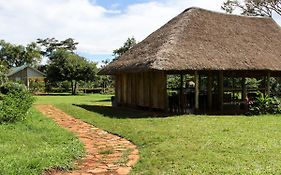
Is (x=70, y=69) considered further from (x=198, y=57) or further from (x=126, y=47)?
(x=198, y=57)

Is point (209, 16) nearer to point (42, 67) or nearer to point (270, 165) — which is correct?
point (270, 165)

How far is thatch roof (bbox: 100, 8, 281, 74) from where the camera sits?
15.7m

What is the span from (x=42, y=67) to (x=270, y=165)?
6551cm

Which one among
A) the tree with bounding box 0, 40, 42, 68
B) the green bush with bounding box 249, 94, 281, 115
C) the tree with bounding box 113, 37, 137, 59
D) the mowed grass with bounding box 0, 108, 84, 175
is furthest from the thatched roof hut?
the tree with bounding box 0, 40, 42, 68

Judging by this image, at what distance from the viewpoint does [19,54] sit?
6619 centimetres

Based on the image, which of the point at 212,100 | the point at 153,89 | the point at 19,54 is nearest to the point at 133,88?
the point at 153,89

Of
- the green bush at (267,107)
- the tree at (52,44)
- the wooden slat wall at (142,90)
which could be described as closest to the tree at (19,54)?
the tree at (52,44)

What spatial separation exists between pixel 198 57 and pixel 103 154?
9.24 metres

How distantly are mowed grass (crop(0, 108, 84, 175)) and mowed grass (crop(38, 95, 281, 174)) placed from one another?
1270mm

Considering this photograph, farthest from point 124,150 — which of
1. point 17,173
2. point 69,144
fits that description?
point 17,173

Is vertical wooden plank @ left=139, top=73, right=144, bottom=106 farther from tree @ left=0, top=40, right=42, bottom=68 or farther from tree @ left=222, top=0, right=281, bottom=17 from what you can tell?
tree @ left=0, top=40, right=42, bottom=68

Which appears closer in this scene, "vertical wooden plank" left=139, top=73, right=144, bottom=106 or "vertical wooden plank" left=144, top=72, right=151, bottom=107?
"vertical wooden plank" left=144, top=72, right=151, bottom=107

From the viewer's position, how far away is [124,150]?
802cm

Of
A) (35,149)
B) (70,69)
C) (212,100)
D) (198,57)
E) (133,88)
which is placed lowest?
(35,149)
